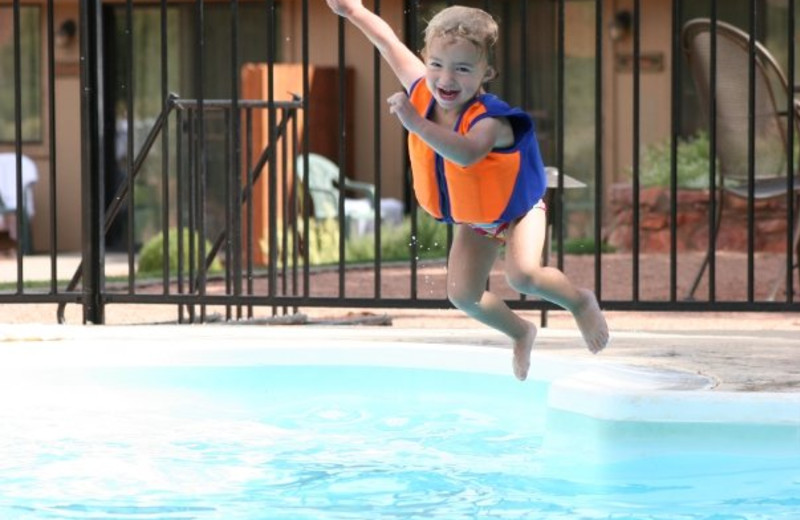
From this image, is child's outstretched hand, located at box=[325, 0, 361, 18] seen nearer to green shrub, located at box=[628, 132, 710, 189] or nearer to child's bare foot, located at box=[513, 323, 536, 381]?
child's bare foot, located at box=[513, 323, 536, 381]

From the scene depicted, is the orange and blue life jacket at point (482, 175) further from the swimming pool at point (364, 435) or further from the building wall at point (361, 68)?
the building wall at point (361, 68)

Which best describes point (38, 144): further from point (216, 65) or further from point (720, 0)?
point (720, 0)

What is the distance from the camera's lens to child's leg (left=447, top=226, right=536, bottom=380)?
5.21 metres

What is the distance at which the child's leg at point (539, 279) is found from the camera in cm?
509

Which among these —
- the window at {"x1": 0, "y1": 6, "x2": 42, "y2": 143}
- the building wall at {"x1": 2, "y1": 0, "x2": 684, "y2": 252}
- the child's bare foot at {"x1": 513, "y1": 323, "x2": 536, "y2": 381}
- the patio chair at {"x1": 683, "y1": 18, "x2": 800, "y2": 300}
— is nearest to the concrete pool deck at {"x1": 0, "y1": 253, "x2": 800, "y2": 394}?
the child's bare foot at {"x1": 513, "y1": 323, "x2": 536, "y2": 381}

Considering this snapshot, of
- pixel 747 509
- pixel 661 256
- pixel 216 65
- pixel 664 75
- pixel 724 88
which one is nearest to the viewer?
pixel 747 509

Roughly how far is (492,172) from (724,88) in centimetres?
445

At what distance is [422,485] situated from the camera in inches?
192

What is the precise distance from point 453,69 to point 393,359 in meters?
1.86

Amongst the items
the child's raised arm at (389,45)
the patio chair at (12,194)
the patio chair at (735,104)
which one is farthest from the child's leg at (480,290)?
the patio chair at (12,194)

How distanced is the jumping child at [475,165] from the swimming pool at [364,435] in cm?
33

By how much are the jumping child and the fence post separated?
2573mm

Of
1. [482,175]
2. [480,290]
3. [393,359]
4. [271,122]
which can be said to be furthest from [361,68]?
[482,175]

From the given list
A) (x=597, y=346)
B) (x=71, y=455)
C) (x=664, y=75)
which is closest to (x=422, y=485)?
(x=597, y=346)
